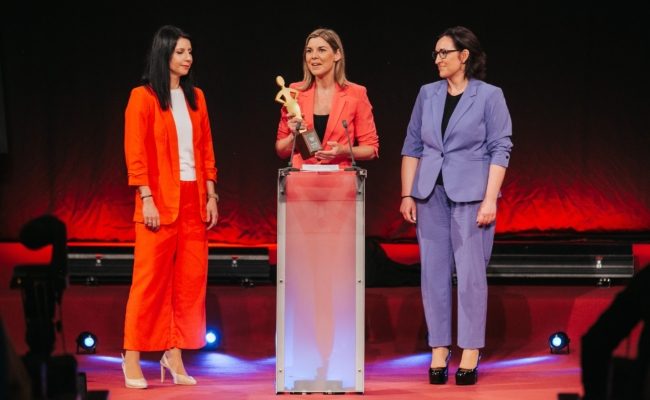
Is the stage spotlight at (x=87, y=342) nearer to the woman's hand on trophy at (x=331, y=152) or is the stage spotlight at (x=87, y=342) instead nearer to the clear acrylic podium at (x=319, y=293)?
the clear acrylic podium at (x=319, y=293)

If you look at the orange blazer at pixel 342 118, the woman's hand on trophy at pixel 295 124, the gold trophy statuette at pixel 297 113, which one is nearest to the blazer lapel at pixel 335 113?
the orange blazer at pixel 342 118

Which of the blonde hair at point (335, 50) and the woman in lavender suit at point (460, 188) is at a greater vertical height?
the blonde hair at point (335, 50)

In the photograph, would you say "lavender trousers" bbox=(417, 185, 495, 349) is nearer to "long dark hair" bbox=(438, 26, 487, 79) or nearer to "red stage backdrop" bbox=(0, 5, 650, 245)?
"long dark hair" bbox=(438, 26, 487, 79)

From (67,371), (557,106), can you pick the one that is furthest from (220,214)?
(67,371)

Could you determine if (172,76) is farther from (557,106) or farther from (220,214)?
(557,106)

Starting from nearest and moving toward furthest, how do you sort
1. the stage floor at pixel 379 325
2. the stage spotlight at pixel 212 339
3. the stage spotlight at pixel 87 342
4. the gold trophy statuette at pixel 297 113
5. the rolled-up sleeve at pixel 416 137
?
the gold trophy statuette at pixel 297 113 → the rolled-up sleeve at pixel 416 137 → the stage floor at pixel 379 325 → the stage spotlight at pixel 87 342 → the stage spotlight at pixel 212 339

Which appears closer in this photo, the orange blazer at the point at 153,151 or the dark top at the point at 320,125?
the orange blazer at the point at 153,151

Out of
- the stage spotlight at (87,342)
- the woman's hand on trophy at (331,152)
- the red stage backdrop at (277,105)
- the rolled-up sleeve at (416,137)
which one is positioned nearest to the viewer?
the woman's hand on trophy at (331,152)

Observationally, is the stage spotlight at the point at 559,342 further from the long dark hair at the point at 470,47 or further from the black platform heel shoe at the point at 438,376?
the long dark hair at the point at 470,47

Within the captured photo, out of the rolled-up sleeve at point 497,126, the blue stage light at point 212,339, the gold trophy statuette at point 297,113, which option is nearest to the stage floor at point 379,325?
the blue stage light at point 212,339

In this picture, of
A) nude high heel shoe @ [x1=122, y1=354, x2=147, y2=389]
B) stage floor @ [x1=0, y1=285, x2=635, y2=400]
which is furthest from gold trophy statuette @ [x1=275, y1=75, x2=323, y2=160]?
stage floor @ [x1=0, y1=285, x2=635, y2=400]

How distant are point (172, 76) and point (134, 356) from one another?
124 cm

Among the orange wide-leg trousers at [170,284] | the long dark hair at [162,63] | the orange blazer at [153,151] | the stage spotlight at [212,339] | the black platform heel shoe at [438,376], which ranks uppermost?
the long dark hair at [162,63]

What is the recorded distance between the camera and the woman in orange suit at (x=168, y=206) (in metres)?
4.61
